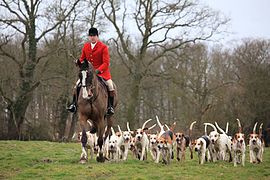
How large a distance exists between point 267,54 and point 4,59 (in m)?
19.2

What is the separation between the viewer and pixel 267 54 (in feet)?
116

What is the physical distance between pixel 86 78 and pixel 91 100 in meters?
0.61

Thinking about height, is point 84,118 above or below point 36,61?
below

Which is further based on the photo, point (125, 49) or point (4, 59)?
point (125, 49)

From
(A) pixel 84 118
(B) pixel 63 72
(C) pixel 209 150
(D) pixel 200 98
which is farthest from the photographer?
(D) pixel 200 98

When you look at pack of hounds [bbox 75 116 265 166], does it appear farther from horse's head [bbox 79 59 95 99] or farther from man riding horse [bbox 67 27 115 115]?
horse's head [bbox 79 59 95 99]

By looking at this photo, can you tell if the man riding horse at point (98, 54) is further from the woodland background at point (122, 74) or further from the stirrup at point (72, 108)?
the woodland background at point (122, 74)

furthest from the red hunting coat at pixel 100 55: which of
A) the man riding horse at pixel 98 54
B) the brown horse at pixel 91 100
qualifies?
the brown horse at pixel 91 100

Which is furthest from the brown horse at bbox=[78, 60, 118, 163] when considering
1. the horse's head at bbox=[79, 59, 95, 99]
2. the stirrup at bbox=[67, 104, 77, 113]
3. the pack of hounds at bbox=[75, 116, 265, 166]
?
the pack of hounds at bbox=[75, 116, 265, 166]

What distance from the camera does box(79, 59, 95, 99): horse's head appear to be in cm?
1020

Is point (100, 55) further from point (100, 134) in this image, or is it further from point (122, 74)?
point (122, 74)

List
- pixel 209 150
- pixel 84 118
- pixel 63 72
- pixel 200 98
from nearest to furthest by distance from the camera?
1. pixel 84 118
2. pixel 209 150
3. pixel 63 72
4. pixel 200 98

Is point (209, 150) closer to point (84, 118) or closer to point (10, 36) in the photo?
point (84, 118)

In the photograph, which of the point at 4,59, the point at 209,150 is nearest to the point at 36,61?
the point at 4,59
